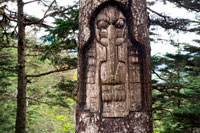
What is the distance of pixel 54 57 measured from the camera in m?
7.39

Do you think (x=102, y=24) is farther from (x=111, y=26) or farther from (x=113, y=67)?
(x=113, y=67)

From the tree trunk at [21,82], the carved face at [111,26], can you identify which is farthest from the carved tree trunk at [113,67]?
the tree trunk at [21,82]

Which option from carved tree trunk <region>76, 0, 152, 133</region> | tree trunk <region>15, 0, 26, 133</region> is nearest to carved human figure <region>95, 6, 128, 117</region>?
carved tree trunk <region>76, 0, 152, 133</region>

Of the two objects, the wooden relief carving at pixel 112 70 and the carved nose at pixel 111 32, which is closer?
the wooden relief carving at pixel 112 70

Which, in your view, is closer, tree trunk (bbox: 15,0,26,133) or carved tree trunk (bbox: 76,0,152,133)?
carved tree trunk (bbox: 76,0,152,133)

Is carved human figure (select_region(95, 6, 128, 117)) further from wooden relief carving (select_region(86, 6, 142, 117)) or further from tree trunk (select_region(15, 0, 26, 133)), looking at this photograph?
tree trunk (select_region(15, 0, 26, 133))

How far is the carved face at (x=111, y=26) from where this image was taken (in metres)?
3.16

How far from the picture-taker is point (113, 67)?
3.11 metres

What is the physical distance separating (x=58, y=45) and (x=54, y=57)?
535 mm

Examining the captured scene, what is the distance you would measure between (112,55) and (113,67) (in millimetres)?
203

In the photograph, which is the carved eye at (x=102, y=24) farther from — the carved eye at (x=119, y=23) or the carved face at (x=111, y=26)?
the carved eye at (x=119, y=23)

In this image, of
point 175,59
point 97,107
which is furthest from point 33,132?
point 97,107

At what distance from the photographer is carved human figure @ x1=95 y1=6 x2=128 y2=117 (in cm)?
308

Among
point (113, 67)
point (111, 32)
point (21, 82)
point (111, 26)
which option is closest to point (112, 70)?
point (113, 67)
